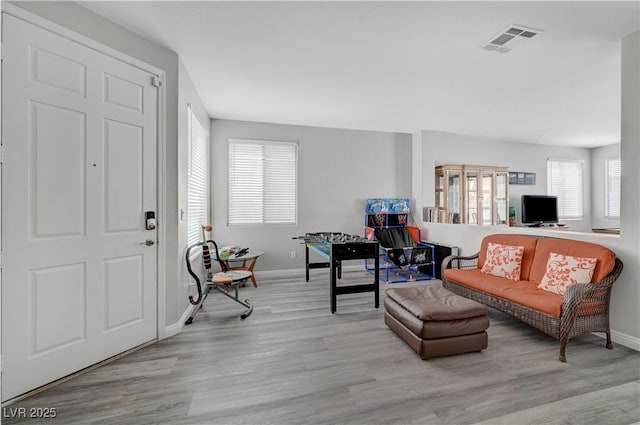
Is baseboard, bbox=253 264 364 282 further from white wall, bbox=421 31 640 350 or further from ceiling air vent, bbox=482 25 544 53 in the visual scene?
ceiling air vent, bbox=482 25 544 53

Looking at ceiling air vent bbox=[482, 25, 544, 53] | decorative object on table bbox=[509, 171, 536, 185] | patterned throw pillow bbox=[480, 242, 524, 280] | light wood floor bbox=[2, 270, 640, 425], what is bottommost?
light wood floor bbox=[2, 270, 640, 425]

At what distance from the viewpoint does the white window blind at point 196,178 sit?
3.26 meters

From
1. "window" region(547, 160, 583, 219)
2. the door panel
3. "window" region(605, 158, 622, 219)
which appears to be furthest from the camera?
"window" region(547, 160, 583, 219)

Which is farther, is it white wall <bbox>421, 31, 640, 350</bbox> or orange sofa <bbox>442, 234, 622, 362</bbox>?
white wall <bbox>421, 31, 640, 350</bbox>

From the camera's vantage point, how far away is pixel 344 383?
6.16 feet

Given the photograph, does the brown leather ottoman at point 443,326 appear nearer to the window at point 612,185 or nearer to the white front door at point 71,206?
the white front door at point 71,206

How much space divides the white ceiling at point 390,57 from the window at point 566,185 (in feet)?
7.28

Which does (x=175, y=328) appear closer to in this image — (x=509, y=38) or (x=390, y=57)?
(x=390, y=57)

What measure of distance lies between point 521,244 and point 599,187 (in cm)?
579

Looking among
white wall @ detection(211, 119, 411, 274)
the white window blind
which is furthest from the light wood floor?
white wall @ detection(211, 119, 411, 274)

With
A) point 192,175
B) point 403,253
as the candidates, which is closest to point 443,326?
point 403,253

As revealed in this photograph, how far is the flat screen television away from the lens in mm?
5859

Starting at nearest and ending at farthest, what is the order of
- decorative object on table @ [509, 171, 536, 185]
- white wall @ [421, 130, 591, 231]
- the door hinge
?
the door hinge → white wall @ [421, 130, 591, 231] → decorative object on table @ [509, 171, 536, 185]

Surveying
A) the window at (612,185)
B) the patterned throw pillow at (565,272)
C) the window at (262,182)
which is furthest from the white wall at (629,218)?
the window at (612,185)
